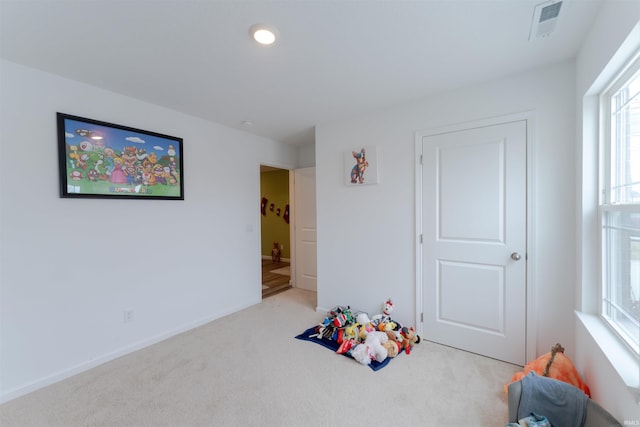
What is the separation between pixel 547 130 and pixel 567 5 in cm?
90

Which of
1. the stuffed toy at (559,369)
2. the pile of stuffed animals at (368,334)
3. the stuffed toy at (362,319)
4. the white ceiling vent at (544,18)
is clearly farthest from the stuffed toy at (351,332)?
the white ceiling vent at (544,18)

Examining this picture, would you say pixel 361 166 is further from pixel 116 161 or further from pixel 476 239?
pixel 116 161

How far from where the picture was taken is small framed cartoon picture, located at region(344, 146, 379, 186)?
114 inches

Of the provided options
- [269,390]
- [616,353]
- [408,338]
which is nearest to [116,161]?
[269,390]

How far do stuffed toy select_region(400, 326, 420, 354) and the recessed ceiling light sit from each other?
2634mm

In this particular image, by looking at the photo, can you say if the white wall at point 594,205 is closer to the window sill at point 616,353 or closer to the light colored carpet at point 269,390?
the window sill at point 616,353

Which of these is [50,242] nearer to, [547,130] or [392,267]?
[392,267]

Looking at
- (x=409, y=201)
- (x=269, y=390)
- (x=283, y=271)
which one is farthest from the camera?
(x=283, y=271)

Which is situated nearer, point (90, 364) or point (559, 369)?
point (559, 369)

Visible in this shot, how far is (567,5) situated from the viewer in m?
1.45

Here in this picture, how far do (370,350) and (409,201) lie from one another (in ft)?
4.71

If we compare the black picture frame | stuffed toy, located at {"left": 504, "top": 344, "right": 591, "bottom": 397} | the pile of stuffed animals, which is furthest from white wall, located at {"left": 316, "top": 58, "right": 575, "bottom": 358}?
the black picture frame

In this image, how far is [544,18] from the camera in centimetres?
155

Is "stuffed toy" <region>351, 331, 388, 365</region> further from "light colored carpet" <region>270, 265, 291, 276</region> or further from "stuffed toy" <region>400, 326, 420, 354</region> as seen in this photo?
"light colored carpet" <region>270, 265, 291, 276</region>
